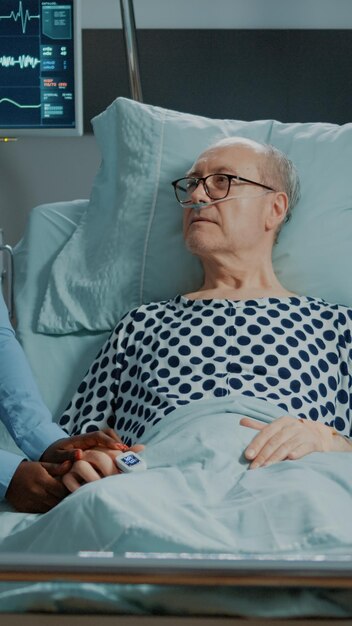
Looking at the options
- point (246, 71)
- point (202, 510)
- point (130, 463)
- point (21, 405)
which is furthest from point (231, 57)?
point (202, 510)

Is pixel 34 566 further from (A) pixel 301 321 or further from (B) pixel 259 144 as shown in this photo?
(B) pixel 259 144

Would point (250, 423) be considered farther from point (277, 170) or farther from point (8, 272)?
point (8, 272)

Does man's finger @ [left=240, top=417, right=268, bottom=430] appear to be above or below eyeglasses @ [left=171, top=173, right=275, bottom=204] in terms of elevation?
below

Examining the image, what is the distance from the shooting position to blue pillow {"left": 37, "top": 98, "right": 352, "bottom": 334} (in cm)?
221

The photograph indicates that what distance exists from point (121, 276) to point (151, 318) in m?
0.18

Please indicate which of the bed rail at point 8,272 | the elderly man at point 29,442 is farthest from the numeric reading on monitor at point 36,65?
the elderly man at point 29,442

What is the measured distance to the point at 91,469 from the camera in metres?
1.58

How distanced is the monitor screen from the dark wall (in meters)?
0.28

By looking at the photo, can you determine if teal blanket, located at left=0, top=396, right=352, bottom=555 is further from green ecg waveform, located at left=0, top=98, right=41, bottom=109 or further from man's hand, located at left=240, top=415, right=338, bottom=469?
green ecg waveform, located at left=0, top=98, right=41, bottom=109

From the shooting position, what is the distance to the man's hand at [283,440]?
162 cm

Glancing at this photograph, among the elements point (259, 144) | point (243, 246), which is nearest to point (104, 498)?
point (243, 246)

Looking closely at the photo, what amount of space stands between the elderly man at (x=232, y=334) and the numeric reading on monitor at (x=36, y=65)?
1.30 m

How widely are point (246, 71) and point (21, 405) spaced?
2.09 meters

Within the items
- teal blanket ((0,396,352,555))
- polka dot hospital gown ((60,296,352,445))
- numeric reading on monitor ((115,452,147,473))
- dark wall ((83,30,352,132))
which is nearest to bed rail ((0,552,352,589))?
teal blanket ((0,396,352,555))
